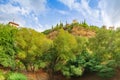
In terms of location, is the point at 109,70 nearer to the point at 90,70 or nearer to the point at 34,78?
the point at 90,70

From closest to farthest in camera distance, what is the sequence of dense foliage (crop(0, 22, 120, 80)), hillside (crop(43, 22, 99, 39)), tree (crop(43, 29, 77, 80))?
1. dense foliage (crop(0, 22, 120, 80))
2. tree (crop(43, 29, 77, 80))
3. hillside (crop(43, 22, 99, 39))

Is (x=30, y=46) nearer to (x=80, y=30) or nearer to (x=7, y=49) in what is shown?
(x=7, y=49)

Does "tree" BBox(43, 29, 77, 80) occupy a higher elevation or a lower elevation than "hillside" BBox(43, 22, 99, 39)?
lower

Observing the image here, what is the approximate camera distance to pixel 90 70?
96.8 feet

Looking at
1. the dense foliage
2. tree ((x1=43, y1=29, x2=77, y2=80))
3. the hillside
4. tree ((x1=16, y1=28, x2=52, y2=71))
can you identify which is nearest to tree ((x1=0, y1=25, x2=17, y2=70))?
the dense foliage

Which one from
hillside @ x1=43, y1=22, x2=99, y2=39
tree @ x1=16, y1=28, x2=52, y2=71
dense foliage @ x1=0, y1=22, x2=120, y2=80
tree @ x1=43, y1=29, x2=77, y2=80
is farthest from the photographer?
hillside @ x1=43, y1=22, x2=99, y2=39

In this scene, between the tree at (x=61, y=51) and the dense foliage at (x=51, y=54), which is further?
the tree at (x=61, y=51)

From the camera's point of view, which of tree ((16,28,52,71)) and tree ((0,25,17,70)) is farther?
tree ((0,25,17,70))

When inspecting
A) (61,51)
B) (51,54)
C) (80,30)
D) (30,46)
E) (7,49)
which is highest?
(80,30)

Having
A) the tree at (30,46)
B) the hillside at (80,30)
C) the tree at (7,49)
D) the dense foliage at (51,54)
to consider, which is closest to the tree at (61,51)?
the dense foliage at (51,54)

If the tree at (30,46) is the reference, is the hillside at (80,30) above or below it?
above

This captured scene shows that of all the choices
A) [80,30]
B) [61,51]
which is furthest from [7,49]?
[80,30]

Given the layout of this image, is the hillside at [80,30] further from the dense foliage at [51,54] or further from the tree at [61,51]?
the tree at [61,51]

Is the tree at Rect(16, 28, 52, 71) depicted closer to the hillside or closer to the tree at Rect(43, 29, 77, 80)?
the tree at Rect(43, 29, 77, 80)
